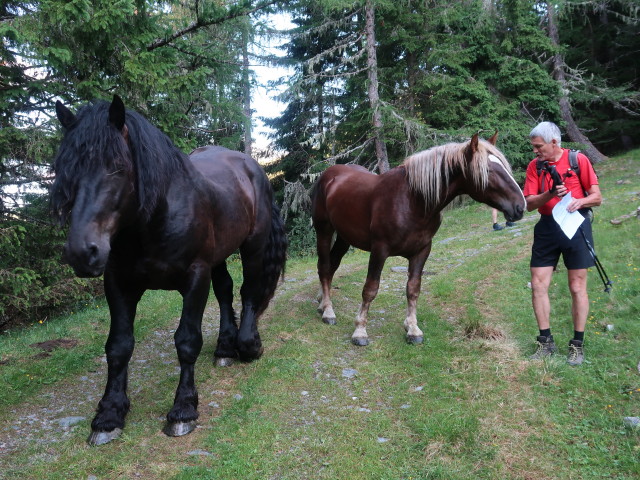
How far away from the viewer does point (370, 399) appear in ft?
12.1

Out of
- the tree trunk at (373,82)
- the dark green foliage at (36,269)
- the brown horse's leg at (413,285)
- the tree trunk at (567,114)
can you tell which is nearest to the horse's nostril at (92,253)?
the brown horse's leg at (413,285)

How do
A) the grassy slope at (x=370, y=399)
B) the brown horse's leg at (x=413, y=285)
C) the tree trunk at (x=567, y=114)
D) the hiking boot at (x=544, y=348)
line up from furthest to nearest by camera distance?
the tree trunk at (x=567, y=114) < the brown horse's leg at (x=413, y=285) < the hiking boot at (x=544, y=348) < the grassy slope at (x=370, y=399)

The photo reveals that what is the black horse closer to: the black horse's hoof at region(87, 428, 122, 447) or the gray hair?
the black horse's hoof at region(87, 428, 122, 447)

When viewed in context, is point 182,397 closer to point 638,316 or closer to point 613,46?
point 638,316

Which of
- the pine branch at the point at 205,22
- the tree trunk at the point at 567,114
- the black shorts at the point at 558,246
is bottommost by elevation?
the black shorts at the point at 558,246

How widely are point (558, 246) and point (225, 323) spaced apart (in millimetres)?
3492

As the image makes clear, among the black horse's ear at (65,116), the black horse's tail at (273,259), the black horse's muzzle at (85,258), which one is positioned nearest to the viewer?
the black horse's muzzle at (85,258)

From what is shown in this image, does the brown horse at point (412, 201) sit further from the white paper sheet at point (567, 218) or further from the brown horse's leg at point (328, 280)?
the white paper sheet at point (567, 218)

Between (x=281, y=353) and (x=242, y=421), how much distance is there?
139 centimetres

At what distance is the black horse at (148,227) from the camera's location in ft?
7.96

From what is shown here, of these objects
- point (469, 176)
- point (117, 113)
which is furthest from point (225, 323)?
point (469, 176)

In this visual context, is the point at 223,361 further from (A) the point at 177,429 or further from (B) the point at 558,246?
(B) the point at 558,246

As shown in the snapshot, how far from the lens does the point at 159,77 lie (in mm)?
6531

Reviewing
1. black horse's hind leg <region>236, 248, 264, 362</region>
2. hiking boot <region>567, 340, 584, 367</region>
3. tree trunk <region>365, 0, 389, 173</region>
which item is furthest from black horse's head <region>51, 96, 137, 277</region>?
tree trunk <region>365, 0, 389, 173</region>
